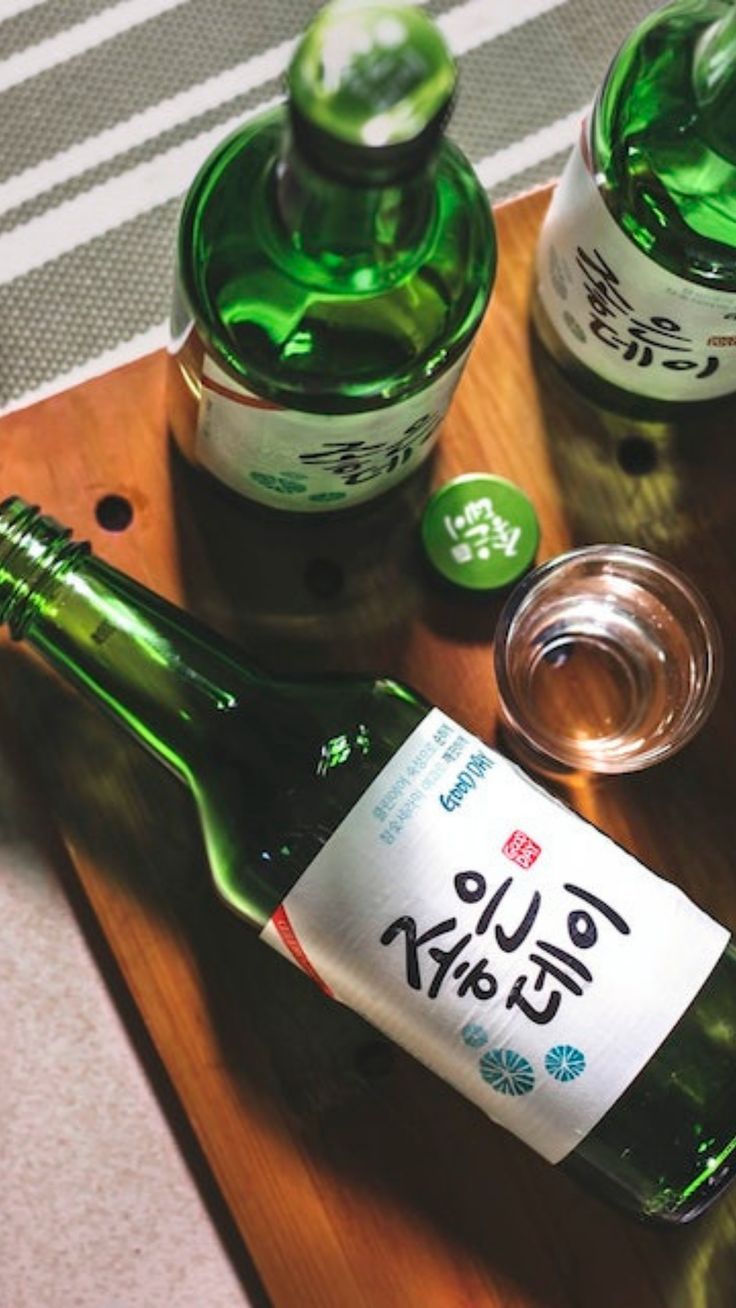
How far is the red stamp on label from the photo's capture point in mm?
496

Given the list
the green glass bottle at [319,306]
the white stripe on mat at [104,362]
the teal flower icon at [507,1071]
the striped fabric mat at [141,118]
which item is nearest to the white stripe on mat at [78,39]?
the striped fabric mat at [141,118]

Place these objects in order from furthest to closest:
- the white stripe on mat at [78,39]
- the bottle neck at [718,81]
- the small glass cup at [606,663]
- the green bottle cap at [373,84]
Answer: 1. the white stripe on mat at [78,39]
2. the small glass cup at [606,663]
3. the bottle neck at [718,81]
4. the green bottle cap at [373,84]

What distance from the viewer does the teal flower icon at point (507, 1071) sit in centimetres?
50

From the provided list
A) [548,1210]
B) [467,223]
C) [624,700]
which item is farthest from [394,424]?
[548,1210]

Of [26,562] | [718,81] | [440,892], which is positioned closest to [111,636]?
[26,562]

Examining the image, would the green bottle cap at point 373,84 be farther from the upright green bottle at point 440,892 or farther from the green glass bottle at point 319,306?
the upright green bottle at point 440,892

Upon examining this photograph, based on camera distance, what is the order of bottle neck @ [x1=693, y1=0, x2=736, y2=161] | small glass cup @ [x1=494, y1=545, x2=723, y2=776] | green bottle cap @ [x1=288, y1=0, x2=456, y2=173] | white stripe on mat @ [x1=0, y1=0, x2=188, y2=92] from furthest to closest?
white stripe on mat @ [x1=0, y1=0, x2=188, y2=92] < small glass cup @ [x1=494, y1=545, x2=723, y2=776] < bottle neck @ [x1=693, y1=0, x2=736, y2=161] < green bottle cap @ [x1=288, y1=0, x2=456, y2=173]

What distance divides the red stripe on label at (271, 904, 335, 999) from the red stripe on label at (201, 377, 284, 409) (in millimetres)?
156

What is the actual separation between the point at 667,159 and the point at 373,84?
167 millimetres

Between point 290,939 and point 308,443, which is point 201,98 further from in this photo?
point 290,939

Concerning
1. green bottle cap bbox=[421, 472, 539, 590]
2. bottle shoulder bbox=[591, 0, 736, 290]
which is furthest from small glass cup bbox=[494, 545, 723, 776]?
bottle shoulder bbox=[591, 0, 736, 290]

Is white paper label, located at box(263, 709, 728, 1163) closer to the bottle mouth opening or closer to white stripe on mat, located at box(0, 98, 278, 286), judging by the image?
the bottle mouth opening

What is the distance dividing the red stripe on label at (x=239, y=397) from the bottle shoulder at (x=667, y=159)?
0.43ft

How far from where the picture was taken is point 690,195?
513mm
